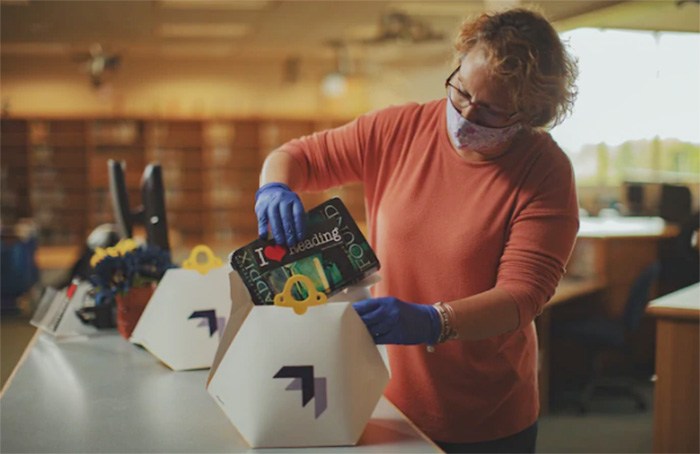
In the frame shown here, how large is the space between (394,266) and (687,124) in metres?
5.08

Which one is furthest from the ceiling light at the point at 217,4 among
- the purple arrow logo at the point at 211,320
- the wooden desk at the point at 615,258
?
the purple arrow logo at the point at 211,320

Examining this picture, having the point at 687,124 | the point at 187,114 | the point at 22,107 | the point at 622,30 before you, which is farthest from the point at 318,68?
the point at 687,124

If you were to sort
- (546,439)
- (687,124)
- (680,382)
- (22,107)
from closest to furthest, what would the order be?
(680,382) < (546,439) < (687,124) < (22,107)

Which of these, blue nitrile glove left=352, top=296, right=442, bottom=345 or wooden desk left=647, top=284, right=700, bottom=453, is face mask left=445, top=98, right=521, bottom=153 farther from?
wooden desk left=647, top=284, right=700, bottom=453

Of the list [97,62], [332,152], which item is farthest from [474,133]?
[97,62]

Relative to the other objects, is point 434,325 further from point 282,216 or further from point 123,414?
point 123,414

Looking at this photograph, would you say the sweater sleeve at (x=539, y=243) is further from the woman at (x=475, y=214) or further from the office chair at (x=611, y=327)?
the office chair at (x=611, y=327)

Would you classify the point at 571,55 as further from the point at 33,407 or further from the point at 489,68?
the point at 33,407

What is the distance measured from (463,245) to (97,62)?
887cm

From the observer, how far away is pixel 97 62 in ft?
29.8

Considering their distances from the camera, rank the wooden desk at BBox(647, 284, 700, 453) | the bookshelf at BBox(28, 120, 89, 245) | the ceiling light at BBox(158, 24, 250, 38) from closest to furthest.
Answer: the wooden desk at BBox(647, 284, 700, 453), the ceiling light at BBox(158, 24, 250, 38), the bookshelf at BBox(28, 120, 89, 245)

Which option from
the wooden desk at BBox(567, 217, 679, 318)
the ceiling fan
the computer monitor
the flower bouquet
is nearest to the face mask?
the flower bouquet

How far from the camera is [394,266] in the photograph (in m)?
1.35

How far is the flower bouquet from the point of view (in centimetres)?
177
